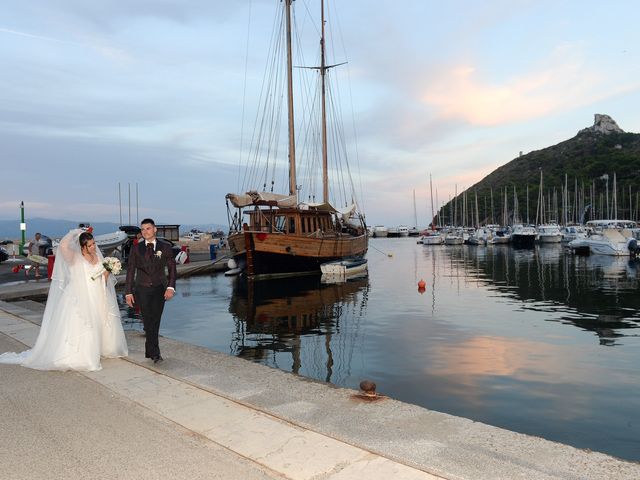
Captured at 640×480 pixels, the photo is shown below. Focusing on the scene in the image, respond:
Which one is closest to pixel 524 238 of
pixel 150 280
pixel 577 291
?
pixel 577 291

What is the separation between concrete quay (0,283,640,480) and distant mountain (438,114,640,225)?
107 meters

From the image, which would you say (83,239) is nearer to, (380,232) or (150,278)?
(150,278)

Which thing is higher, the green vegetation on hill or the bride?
the green vegetation on hill

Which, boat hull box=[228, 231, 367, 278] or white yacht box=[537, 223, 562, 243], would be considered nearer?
boat hull box=[228, 231, 367, 278]

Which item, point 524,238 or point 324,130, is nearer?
point 324,130

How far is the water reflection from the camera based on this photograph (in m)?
15.6

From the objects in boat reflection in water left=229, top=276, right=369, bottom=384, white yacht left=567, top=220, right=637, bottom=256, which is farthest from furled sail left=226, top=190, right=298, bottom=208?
white yacht left=567, top=220, right=637, bottom=256

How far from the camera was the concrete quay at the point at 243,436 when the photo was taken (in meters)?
3.95

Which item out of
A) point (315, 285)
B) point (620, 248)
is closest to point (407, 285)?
point (315, 285)

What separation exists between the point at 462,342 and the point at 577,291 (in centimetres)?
1392

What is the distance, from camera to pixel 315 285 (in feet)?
84.4

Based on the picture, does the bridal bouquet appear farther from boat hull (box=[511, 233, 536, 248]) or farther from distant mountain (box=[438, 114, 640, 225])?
distant mountain (box=[438, 114, 640, 225])

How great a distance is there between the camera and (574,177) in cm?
14125

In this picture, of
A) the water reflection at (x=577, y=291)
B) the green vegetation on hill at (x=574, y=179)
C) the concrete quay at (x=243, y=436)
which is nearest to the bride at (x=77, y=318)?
the concrete quay at (x=243, y=436)
